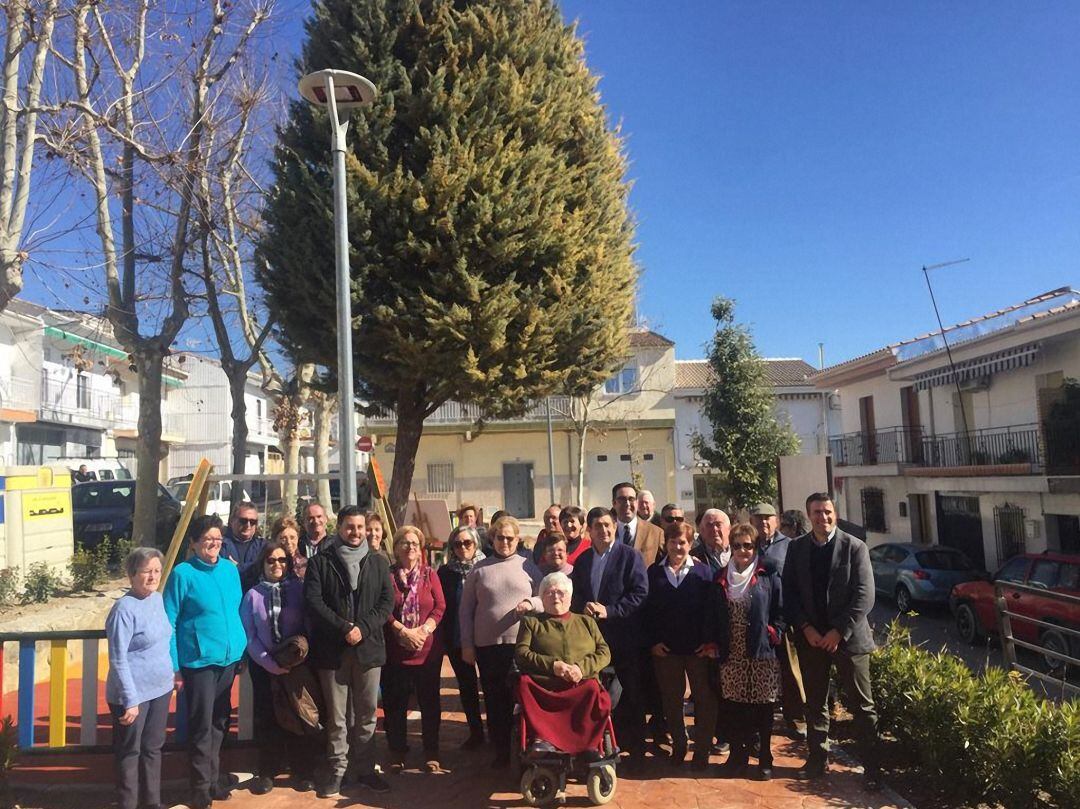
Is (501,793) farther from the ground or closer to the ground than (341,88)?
closer to the ground

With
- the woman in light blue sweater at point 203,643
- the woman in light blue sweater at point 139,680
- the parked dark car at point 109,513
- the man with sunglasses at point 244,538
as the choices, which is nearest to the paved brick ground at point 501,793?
the woman in light blue sweater at point 203,643

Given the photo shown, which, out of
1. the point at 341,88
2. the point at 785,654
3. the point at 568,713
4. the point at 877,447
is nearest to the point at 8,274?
the point at 341,88

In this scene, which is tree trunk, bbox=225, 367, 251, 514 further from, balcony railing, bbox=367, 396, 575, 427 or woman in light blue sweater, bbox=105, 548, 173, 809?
balcony railing, bbox=367, 396, 575, 427

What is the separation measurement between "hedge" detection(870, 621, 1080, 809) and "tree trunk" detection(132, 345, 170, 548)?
10.4m

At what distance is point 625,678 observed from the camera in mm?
5152

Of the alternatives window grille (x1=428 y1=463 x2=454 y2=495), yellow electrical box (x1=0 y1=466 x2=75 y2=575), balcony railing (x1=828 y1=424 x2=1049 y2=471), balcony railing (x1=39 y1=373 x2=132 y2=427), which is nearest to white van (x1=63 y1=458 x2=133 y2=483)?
balcony railing (x1=39 y1=373 x2=132 y2=427)

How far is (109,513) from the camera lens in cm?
1452

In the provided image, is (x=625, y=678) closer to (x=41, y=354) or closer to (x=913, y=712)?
(x=913, y=712)

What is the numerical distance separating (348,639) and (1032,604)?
9.15m

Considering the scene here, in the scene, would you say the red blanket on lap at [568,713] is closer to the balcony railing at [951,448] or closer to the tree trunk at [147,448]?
the tree trunk at [147,448]

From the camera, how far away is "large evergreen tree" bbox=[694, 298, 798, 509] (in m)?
17.5

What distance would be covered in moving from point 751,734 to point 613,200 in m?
8.86

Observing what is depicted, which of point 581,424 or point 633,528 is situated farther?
point 581,424

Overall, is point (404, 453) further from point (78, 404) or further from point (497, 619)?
point (78, 404)
